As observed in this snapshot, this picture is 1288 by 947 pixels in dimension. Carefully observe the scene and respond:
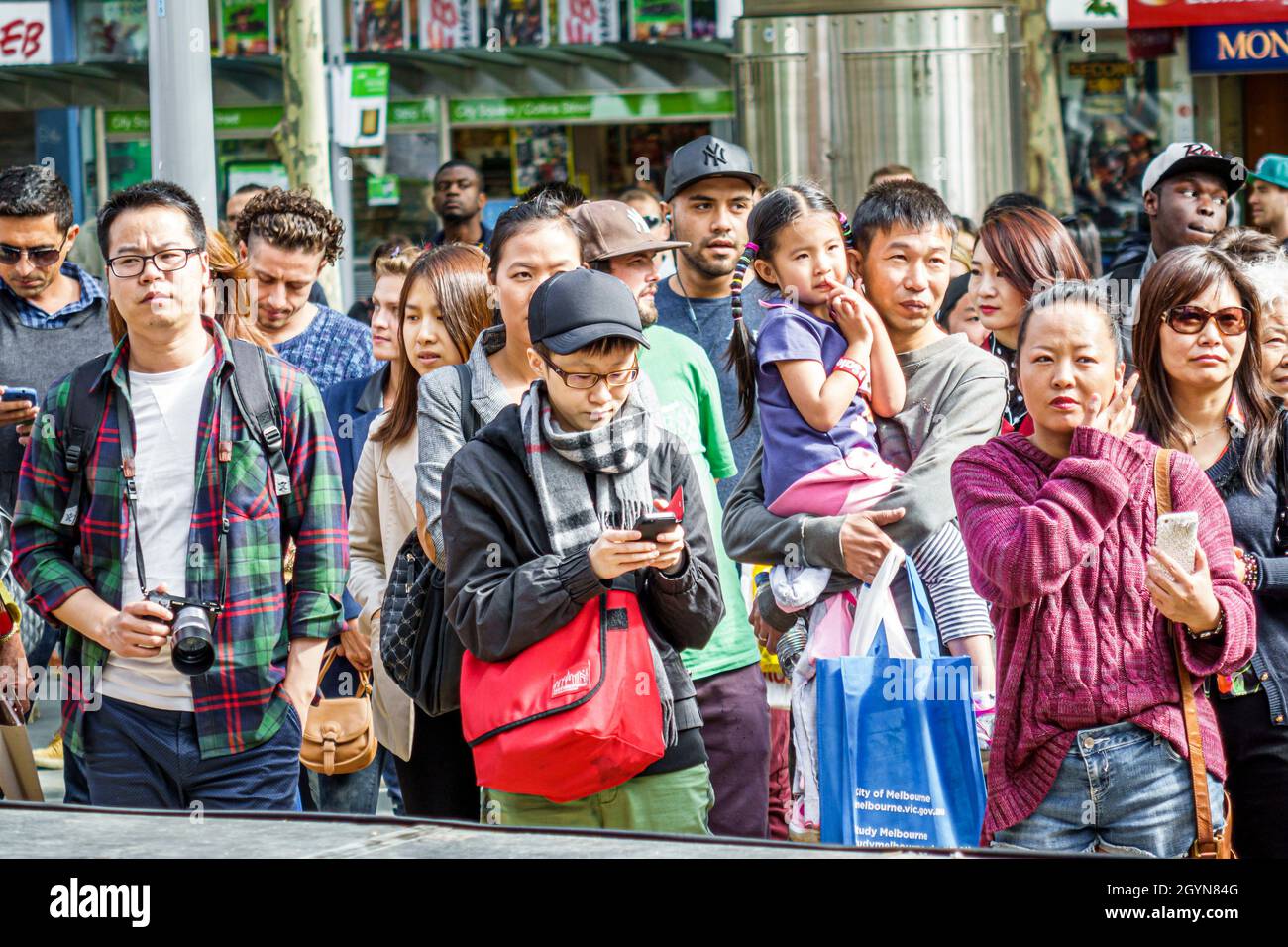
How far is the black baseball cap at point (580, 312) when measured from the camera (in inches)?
149

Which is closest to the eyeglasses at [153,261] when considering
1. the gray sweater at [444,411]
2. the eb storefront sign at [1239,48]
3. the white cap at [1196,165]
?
the gray sweater at [444,411]

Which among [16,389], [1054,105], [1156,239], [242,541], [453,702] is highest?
[1054,105]

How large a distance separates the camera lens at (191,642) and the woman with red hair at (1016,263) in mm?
2266

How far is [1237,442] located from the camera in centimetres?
409

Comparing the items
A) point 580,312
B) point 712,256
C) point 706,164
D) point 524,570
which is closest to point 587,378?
point 580,312

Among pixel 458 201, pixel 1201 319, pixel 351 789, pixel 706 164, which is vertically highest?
pixel 458 201

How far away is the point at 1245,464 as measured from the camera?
4.04m

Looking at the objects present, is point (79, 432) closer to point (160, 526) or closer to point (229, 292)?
point (160, 526)

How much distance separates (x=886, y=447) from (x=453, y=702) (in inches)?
46.7

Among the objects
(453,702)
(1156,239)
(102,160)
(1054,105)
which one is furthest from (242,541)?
(102,160)

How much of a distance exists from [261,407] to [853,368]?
4.43 ft

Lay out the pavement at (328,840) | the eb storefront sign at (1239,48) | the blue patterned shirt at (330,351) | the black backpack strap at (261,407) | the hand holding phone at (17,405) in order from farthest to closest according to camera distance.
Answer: the eb storefront sign at (1239,48) < the blue patterned shirt at (330,351) < the hand holding phone at (17,405) < the black backpack strap at (261,407) < the pavement at (328,840)

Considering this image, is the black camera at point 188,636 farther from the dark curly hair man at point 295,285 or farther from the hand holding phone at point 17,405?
the dark curly hair man at point 295,285
